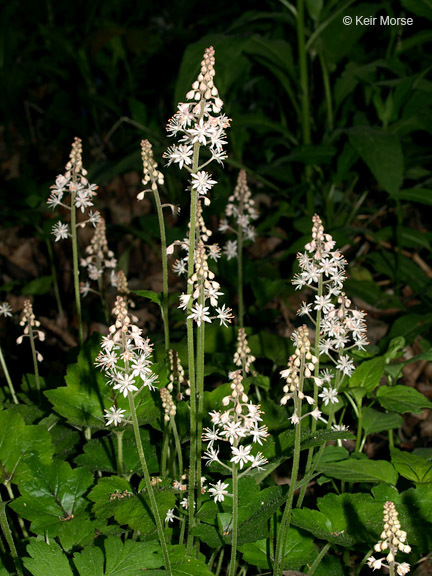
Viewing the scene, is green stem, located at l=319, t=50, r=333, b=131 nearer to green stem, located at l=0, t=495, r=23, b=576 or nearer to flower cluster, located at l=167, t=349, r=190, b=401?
flower cluster, located at l=167, t=349, r=190, b=401

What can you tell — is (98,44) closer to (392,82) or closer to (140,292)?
(392,82)

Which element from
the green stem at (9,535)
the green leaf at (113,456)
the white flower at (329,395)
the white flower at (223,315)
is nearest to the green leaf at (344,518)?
the white flower at (329,395)

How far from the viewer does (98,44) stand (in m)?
5.51

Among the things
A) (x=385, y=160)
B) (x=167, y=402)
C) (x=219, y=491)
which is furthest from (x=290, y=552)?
(x=385, y=160)

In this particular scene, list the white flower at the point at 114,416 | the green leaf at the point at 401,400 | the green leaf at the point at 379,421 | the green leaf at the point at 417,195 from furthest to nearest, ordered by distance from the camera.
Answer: the green leaf at the point at 417,195 < the green leaf at the point at 379,421 < the green leaf at the point at 401,400 < the white flower at the point at 114,416

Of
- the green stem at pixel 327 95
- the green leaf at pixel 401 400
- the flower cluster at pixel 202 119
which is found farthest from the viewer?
the green stem at pixel 327 95

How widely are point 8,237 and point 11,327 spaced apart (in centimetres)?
168

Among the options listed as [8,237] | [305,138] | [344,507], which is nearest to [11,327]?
[8,237]

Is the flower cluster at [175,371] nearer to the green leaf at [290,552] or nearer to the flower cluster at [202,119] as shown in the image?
the green leaf at [290,552]

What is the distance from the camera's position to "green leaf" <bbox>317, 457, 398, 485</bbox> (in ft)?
6.86

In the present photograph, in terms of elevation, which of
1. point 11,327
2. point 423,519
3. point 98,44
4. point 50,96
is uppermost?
point 98,44

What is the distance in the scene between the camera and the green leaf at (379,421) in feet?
8.11

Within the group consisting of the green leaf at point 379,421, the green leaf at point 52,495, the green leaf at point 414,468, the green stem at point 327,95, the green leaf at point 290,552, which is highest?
the green stem at point 327,95

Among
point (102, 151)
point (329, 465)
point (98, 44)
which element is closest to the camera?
point (329, 465)
